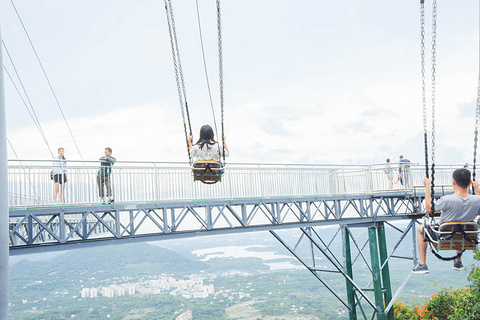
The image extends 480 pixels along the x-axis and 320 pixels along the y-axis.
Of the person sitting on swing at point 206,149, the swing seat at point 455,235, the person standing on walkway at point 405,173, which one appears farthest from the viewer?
the person standing on walkway at point 405,173

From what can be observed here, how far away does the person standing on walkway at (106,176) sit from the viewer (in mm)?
15227

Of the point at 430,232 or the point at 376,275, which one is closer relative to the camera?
the point at 430,232

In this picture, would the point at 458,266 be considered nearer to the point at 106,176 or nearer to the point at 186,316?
the point at 106,176

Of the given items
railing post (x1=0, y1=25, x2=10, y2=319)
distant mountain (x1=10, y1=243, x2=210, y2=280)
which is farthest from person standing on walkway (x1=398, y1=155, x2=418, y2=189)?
distant mountain (x1=10, y1=243, x2=210, y2=280)

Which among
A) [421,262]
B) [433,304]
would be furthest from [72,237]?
[433,304]

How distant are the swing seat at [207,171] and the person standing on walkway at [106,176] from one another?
2.51 m

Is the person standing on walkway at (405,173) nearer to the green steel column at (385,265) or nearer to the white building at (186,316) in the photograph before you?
the green steel column at (385,265)

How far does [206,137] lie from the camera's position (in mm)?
14000

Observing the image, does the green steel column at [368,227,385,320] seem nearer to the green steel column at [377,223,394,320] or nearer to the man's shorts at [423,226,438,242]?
the green steel column at [377,223,394,320]

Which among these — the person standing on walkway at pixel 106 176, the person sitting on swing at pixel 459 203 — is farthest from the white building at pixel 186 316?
the person sitting on swing at pixel 459 203

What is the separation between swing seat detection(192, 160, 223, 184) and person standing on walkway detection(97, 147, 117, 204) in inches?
98.8

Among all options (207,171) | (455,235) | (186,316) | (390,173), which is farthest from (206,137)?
(186,316)

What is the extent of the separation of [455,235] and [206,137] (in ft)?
23.1

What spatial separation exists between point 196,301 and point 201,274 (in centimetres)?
4845
